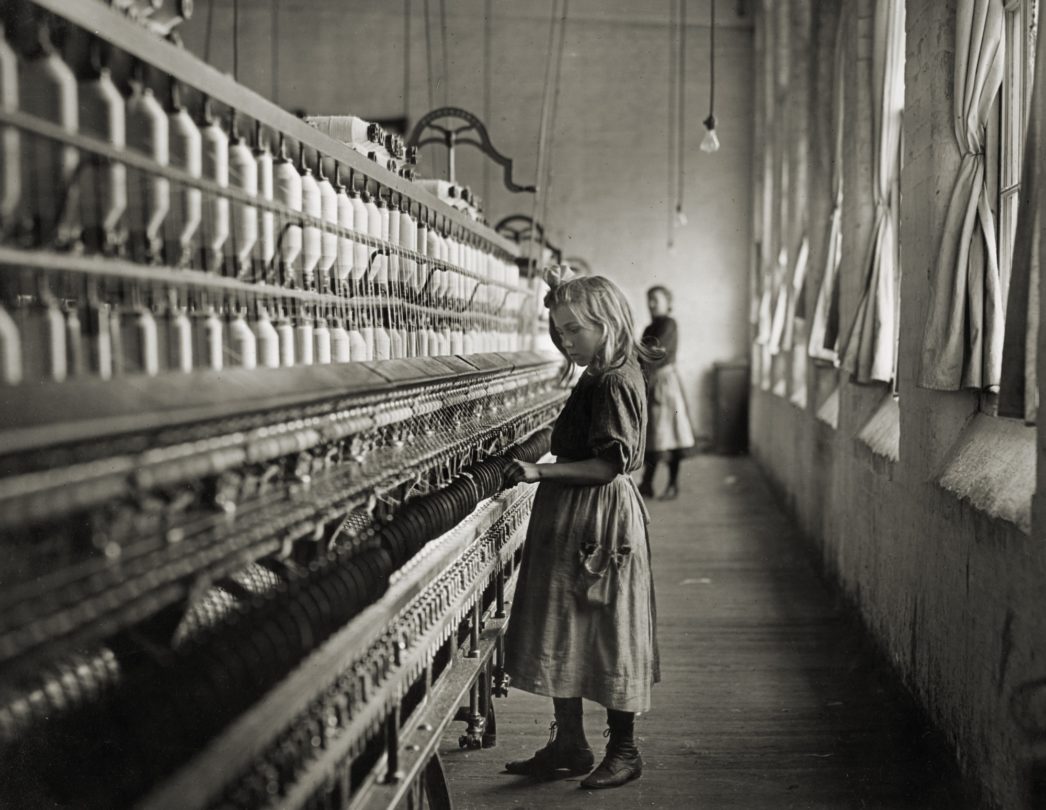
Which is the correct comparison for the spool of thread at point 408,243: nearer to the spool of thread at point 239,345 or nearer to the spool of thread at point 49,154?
the spool of thread at point 239,345

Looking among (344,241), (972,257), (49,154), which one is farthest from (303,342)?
(972,257)

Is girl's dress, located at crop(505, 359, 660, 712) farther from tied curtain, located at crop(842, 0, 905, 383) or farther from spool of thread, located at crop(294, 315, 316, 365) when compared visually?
tied curtain, located at crop(842, 0, 905, 383)

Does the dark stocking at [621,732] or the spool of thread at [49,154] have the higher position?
the spool of thread at [49,154]

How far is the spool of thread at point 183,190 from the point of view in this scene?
1.90 meters

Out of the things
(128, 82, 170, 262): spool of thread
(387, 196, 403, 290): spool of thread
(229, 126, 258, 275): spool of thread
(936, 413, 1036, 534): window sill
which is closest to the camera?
(128, 82, 170, 262): spool of thread

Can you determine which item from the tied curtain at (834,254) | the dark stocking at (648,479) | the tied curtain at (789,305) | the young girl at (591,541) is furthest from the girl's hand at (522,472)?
the dark stocking at (648,479)

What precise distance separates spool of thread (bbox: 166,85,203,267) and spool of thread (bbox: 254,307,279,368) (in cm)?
32

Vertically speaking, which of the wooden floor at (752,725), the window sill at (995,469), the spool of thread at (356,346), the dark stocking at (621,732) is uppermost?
the spool of thread at (356,346)

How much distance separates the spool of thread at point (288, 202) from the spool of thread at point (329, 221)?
0.43 ft

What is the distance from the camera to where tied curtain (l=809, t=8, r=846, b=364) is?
21.1 feet

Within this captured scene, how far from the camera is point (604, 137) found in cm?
1565

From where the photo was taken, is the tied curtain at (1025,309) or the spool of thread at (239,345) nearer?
the spool of thread at (239,345)

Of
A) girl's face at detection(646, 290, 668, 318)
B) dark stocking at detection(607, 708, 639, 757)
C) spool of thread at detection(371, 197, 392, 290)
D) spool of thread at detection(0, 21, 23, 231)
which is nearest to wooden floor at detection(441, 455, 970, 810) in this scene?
dark stocking at detection(607, 708, 639, 757)

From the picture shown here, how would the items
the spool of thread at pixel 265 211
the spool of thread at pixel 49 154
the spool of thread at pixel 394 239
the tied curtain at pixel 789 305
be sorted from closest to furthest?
the spool of thread at pixel 49 154 < the spool of thread at pixel 265 211 < the spool of thread at pixel 394 239 < the tied curtain at pixel 789 305
